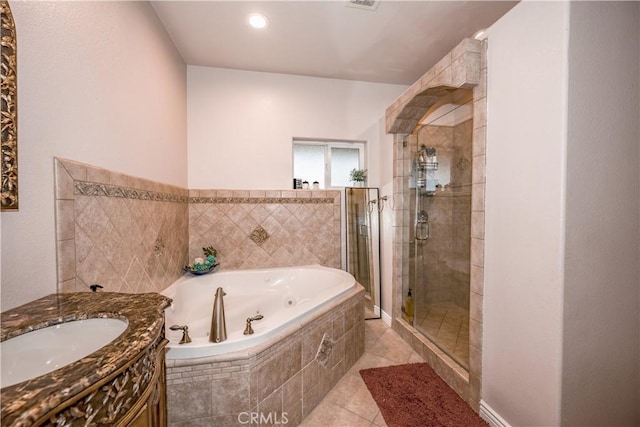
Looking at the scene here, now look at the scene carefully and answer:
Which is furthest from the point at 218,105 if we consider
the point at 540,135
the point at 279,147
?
the point at 540,135

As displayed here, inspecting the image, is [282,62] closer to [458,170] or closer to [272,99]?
[272,99]

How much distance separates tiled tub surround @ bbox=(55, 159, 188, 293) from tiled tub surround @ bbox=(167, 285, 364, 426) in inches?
23.4

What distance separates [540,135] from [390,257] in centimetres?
173

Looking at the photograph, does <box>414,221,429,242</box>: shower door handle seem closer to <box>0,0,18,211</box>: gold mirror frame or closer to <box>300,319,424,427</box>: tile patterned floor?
<box>300,319,424,427</box>: tile patterned floor

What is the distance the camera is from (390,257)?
2.70 metres

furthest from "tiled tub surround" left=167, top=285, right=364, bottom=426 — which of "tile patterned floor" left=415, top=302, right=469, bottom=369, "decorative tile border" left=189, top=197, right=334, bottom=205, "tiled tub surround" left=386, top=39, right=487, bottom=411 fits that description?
"decorative tile border" left=189, top=197, right=334, bottom=205

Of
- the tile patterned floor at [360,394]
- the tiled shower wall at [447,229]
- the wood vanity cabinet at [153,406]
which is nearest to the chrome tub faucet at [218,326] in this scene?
the wood vanity cabinet at [153,406]

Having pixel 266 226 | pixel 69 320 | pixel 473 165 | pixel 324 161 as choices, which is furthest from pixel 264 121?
pixel 69 320

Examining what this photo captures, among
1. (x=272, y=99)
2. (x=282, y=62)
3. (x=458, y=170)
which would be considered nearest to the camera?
(x=458, y=170)

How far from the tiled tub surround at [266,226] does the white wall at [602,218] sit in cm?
209

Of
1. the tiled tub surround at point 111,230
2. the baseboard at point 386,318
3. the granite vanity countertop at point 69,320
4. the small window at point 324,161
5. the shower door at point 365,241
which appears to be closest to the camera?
the granite vanity countertop at point 69,320

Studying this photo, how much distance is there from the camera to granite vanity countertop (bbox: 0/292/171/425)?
433mm

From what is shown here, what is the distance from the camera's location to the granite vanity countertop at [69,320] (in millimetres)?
433

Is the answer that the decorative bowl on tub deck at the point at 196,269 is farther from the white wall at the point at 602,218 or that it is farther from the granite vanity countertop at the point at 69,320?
the white wall at the point at 602,218
